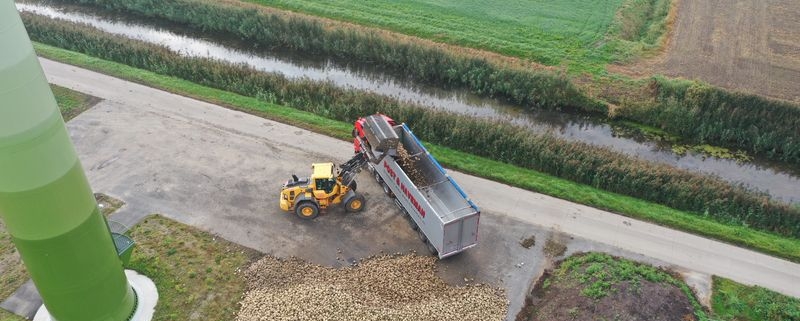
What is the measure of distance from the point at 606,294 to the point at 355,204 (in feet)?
32.3

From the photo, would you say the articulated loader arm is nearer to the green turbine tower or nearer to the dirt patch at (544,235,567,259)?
the dirt patch at (544,235,567,259)

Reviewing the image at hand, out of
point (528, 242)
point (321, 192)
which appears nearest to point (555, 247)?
point (528, 242)

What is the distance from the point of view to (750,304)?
19766 mm

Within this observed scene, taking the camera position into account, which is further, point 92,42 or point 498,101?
point 92,42

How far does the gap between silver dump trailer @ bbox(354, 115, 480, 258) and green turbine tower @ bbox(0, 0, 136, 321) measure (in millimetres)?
10005

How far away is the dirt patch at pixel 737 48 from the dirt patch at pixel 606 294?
59.7 feet

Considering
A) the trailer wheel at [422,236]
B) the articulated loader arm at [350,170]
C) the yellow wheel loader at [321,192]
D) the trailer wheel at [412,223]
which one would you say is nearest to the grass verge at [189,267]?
the yellow wheel loader at [321,192]

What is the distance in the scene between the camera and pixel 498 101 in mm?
34062

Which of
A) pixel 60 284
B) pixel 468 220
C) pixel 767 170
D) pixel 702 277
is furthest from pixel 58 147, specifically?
pixel 767 170

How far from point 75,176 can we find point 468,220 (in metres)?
12.0

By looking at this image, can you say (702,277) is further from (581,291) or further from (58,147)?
(58,147)

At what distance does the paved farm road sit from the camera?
851 inches

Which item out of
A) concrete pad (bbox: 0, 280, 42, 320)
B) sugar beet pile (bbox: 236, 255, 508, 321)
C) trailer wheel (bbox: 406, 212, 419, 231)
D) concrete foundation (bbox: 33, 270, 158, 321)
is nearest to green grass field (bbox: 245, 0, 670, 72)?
trailer wheel (bbox: 406, 212, 419, 231)

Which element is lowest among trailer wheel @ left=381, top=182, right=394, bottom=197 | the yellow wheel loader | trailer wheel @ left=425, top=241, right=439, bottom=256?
trailer wheel @ left=425, top=241, right=439, bottom=256
